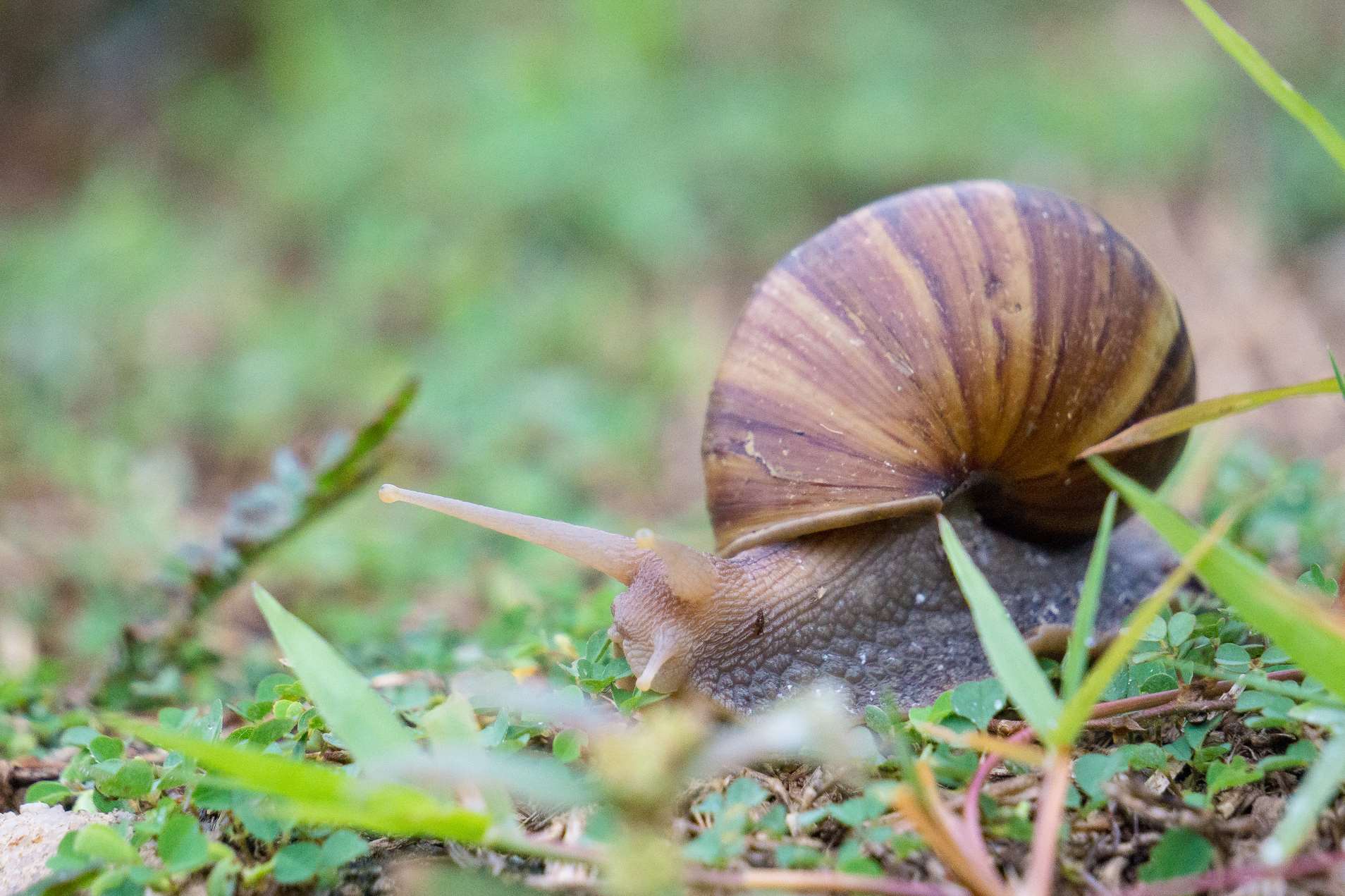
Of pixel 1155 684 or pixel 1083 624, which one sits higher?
pixel 1083 624

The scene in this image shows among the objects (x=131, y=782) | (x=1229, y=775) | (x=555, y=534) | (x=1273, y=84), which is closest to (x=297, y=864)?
(x=131, y=782)

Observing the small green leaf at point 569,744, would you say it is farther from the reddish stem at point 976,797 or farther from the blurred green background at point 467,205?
the blurred green background at point 467,205

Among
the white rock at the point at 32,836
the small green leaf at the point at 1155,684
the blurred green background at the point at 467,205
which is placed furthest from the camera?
the blurred green background at the point at 467,205

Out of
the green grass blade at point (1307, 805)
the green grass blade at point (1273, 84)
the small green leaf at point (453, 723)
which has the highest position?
the green grass blade at point (1273, 84)

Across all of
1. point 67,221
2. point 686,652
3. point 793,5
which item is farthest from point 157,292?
point 686,652

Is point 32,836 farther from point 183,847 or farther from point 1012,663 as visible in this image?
point 1012,663

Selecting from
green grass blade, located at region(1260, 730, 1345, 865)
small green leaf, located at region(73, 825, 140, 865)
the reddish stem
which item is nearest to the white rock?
small green leaf, located at region(73, 825, 140, 865)

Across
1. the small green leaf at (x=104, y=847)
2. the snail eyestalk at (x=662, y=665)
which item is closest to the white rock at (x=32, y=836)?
the small green leaf at (x=104, y=847)

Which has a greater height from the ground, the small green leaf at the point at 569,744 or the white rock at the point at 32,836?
the small green leaf at the point at 569,744
